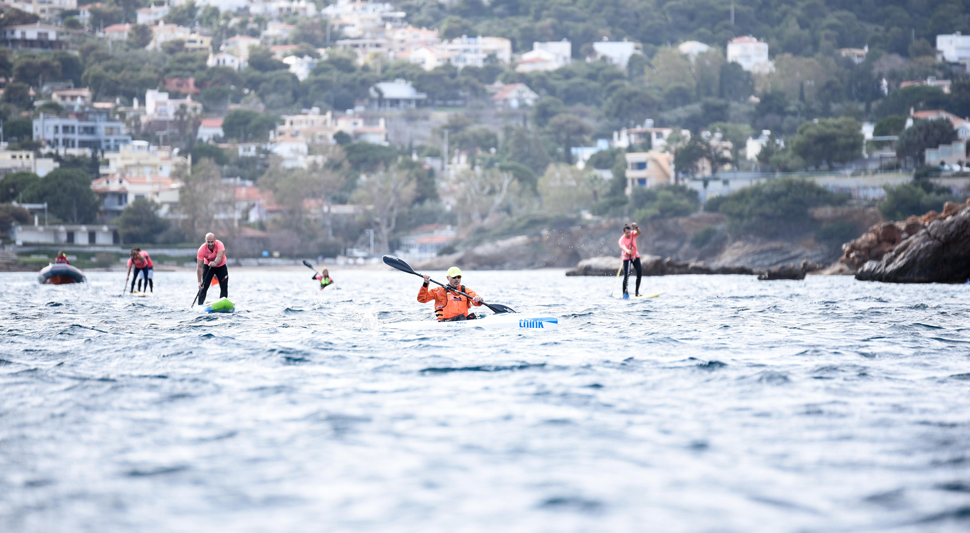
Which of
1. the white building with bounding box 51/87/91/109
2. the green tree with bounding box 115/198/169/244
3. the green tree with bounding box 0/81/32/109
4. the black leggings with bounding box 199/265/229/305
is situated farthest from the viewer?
the white building with bounding box 51/87/91/109

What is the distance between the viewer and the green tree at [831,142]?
9588 centimetres

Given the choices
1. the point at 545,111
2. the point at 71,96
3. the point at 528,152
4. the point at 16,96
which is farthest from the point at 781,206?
the point at 71,96

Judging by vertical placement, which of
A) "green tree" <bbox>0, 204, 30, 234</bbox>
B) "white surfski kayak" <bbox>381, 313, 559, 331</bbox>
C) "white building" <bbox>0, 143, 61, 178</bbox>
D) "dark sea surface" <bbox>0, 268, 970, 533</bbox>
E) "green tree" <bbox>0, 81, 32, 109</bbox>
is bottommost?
"dark sea surface" <bbox>0, 268, 970, 533</bbox>

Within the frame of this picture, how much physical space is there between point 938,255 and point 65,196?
3411 inches

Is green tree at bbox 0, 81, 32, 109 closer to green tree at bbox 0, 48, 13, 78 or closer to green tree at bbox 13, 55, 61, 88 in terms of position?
green tree at bbox 13, 55, 61, 88

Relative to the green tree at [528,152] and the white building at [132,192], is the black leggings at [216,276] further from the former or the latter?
the green tree at [528,152]

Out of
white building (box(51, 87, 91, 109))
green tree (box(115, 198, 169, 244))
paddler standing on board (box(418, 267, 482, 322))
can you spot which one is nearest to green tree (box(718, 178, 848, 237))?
green tree (box(115, 198, 169, 244))

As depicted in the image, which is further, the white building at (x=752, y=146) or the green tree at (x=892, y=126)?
the white building at (x=752, y=146)

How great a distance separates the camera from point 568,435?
10500mm

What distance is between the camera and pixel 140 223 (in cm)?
10538


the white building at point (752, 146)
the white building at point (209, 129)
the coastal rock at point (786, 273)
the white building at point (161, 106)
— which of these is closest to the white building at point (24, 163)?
the white building at point (209, 129)

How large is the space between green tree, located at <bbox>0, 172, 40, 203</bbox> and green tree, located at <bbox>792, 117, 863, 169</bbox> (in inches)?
3027

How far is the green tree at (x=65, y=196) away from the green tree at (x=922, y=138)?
79.4 meters

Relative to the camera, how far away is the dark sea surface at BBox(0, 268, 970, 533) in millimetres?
7945
